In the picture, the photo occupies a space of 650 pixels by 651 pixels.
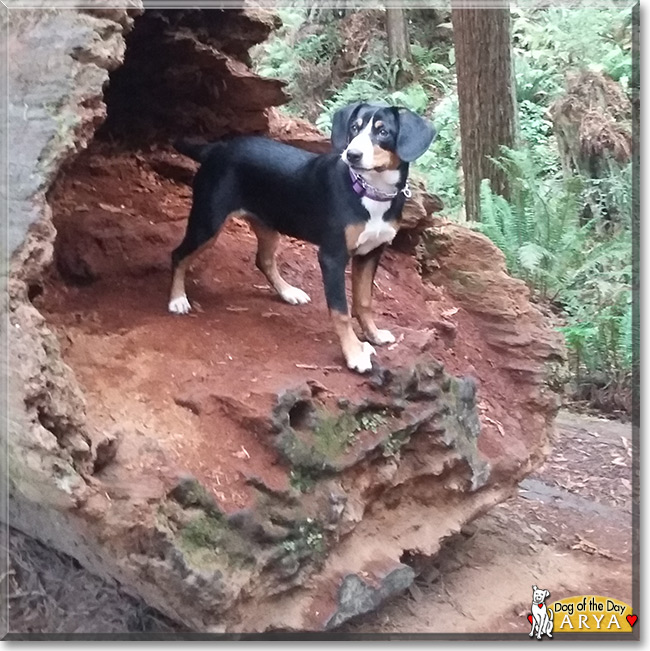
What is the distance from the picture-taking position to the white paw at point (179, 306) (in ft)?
8.64

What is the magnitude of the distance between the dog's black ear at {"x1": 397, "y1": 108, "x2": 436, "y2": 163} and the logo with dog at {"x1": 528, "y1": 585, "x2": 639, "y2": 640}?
1.31 meters

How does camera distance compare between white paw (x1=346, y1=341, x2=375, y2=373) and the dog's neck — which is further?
white paw (x1=346, y1=341, x2=375, y2=373)

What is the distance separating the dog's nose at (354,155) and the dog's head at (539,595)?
133 centimetres

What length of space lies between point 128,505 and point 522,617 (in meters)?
1.15

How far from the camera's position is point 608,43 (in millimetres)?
3086

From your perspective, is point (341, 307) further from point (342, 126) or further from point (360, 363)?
point (342, 126)

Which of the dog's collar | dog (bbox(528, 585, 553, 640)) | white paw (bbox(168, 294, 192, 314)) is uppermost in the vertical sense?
the dog's collar

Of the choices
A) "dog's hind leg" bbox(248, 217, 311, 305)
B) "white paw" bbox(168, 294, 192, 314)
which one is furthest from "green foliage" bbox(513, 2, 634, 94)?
"white paw" bbox(168, 294, 192, 314)

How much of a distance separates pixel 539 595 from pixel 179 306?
4.67ft

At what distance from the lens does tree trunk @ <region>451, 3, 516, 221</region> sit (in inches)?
150

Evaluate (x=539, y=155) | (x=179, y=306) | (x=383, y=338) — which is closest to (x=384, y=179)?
(x=383, y=338)

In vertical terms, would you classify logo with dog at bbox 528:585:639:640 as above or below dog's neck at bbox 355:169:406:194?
below

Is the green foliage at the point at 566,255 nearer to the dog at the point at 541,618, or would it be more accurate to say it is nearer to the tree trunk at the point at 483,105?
the tree trunk at the point at 483,105

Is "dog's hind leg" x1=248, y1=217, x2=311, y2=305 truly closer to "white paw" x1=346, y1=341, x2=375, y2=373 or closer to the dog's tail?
the dog's tail
